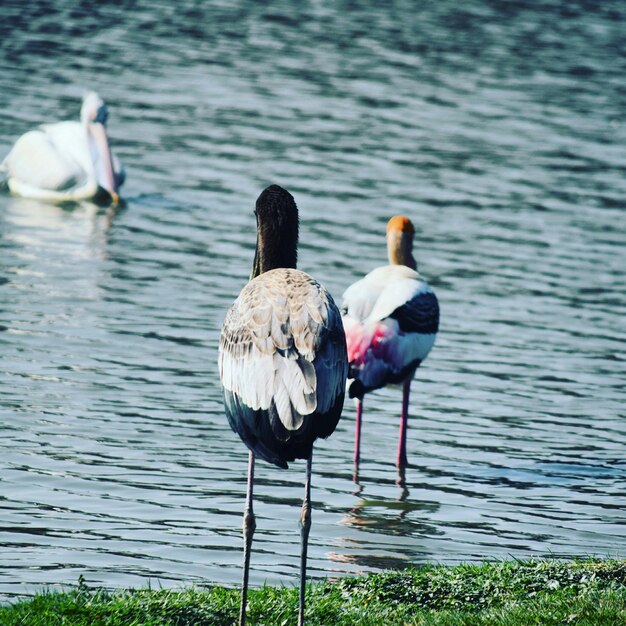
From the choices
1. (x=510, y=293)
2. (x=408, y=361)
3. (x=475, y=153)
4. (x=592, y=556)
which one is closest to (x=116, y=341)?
(x=408, y=361)

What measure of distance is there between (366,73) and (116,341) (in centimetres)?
1334

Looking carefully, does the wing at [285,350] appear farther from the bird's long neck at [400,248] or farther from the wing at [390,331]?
the bird's long neck at [400,248]

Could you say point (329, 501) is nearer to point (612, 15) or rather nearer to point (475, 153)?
point (475, 153)

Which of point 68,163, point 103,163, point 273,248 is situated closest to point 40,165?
point 68,163

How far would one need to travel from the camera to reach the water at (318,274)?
901 centimetres

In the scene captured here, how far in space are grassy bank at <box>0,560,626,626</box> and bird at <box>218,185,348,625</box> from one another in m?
0.30

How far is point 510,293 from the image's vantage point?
14805 mm

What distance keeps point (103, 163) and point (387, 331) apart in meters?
8.09

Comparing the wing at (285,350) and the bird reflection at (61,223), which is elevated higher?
the wing at (285,350)

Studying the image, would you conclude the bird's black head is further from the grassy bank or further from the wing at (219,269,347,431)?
the grassy bank

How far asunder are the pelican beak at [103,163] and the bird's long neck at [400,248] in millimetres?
6797

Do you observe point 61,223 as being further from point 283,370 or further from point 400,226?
point 283,370

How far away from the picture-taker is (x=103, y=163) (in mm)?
17609

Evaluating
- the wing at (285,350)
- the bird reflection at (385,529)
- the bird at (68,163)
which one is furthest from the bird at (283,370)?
the bird at (68,163)
